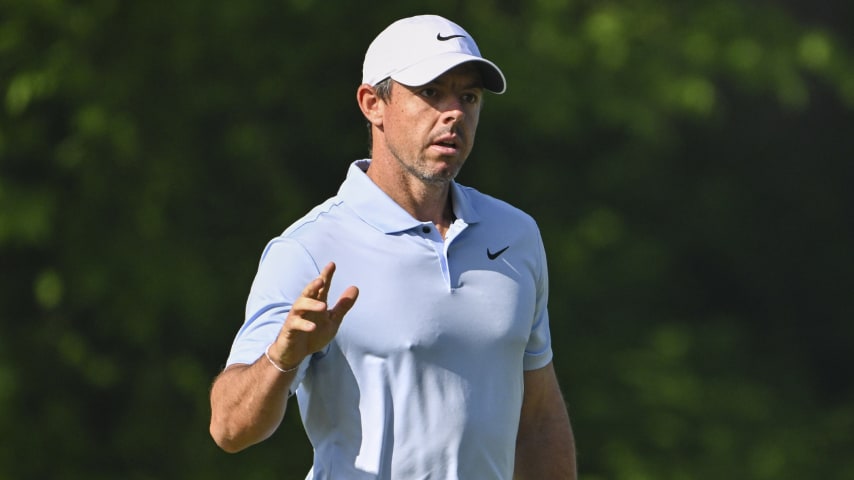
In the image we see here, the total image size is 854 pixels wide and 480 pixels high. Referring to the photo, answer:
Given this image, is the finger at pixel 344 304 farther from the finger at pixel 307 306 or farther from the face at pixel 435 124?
the face at pixel 435 124

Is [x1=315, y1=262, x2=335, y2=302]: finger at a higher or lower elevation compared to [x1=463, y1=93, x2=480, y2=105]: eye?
lower

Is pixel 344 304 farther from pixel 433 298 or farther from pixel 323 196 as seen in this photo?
pixel 323 196

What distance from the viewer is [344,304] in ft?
8.22

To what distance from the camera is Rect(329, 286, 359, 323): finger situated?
2.50m

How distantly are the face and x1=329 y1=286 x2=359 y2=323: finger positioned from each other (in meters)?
0.47

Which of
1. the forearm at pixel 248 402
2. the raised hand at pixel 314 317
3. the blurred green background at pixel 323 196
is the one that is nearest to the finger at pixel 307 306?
the raised hand at pixel 314 317

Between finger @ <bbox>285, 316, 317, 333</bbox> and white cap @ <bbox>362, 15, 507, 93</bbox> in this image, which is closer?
finger @ <bbox>285, 316, 317, 333</bbox>

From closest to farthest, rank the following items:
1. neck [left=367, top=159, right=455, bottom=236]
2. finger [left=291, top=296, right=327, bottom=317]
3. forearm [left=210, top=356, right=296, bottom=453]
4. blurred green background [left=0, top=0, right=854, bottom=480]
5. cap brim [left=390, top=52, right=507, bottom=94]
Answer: finger [left=291, top=296, right=327, bottom=317], forearm [left=210, top=356, right=296, bottom=453], cap brim [left=390, top=52, right=507, bottom=94], neck [left=367, top=159, right=455, bottom=236], blurred green background [left=0, top=0, right=854, bottom=480]

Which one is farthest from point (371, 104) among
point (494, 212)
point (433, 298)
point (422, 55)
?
point (433, 298)

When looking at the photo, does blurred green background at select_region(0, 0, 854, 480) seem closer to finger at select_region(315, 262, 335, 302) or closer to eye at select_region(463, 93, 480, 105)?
eye at select_region(463, 93, 480, 105)

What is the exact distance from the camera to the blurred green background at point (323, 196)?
24.2 ft

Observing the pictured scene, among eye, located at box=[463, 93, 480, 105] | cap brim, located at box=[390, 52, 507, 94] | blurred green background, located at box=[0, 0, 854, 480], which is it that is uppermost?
cap brim, located at box=[390, 52, 507, 94]

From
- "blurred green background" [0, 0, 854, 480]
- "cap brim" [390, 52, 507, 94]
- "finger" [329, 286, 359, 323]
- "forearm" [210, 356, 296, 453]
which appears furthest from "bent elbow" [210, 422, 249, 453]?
"blurred green background" [0, 0, 854, 480]

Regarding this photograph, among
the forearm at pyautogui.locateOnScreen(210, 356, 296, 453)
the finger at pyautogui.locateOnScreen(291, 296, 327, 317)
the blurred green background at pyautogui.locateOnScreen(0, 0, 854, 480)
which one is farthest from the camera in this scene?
the blurred green background at pyautogui.locateOnScreen(0, 0, 854, 480)
